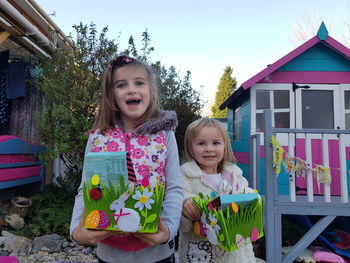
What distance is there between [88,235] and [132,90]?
2.13ft

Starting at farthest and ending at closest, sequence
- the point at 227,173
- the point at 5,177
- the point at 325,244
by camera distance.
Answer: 1. the point at 5,177
2. the point at 325,244
3. the point at 227,173

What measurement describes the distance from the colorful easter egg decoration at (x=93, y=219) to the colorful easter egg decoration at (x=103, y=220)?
10 mm

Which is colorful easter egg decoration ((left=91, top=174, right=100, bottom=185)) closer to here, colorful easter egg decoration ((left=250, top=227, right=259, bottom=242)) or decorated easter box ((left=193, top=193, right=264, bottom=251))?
decorated easter box ((left=193, top=193, right=264, bottom=251))

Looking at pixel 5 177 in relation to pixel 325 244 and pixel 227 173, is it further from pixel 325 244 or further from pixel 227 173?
pixel 325 244

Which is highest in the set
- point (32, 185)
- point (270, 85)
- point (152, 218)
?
point (270, 85)

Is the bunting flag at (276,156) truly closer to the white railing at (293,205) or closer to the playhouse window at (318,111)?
the white railing at (293,205)

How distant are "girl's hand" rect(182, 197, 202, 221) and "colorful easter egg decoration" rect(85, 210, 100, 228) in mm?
546

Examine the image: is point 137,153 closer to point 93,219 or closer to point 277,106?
point 93,219

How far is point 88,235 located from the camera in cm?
107

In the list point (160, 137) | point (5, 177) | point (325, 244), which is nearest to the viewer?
point (160, 137)

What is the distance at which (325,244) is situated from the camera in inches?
→ 159

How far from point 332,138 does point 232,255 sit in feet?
13.1

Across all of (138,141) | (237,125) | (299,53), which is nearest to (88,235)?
(138,141)

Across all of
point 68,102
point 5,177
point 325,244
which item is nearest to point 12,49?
point 68,102
